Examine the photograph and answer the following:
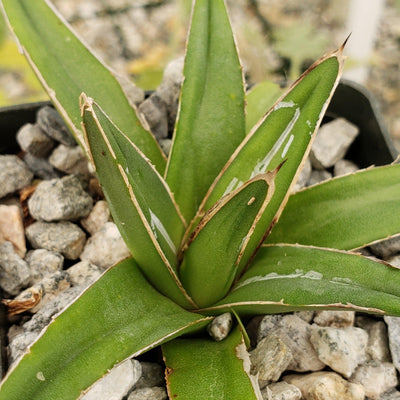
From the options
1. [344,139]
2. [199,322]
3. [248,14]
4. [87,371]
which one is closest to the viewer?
[87,371]

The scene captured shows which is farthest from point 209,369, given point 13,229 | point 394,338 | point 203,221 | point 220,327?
point 13,229

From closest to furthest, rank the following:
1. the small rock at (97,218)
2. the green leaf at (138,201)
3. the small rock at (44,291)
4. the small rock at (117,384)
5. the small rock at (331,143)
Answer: the green leaf at (138,201), the small rock at (117,384), the small rock at (44,291), the small rock at (97,218), the small rock at (331,143)

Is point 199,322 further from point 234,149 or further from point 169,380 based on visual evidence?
point 234,149

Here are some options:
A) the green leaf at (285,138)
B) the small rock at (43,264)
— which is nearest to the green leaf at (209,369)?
the green leaf at (285,138)

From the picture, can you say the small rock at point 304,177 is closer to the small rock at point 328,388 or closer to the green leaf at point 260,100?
the green leaf at point 260,100

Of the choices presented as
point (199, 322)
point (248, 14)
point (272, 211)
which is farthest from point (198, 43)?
point (248, 14)

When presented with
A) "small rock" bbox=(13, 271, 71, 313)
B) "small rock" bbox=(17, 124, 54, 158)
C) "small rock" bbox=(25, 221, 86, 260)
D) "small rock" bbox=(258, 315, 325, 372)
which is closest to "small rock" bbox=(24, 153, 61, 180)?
"small rock" bbox=(17, 124, 54, 158)
